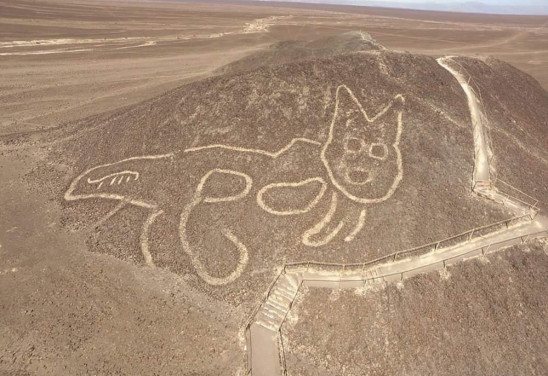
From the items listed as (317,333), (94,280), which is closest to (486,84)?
(317,333)

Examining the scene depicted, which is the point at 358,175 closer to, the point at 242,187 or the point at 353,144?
the point at 353,144

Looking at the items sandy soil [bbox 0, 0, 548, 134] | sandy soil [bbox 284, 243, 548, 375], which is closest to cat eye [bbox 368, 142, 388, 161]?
sandy soil [bbox 284, 243, 548, 375]

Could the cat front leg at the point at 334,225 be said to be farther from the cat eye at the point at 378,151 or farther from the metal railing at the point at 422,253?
the cat eye at the point at 378,151

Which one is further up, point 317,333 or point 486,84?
point 486,84

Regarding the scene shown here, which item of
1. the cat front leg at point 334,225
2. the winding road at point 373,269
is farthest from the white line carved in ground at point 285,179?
the winding road at point 373,269

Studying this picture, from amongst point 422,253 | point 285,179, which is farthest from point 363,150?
point 422,253

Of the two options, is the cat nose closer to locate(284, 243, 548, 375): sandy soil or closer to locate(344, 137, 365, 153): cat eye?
locate(344, 137, 365, 153): cat eye

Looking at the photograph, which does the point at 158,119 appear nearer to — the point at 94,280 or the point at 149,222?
the point at 149,222
